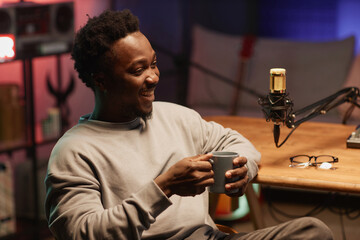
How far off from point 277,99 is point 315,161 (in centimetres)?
26

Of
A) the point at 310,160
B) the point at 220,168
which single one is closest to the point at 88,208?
the point at 220,168

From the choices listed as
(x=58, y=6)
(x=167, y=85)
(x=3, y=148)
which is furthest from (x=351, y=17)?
(x=3, y=148)

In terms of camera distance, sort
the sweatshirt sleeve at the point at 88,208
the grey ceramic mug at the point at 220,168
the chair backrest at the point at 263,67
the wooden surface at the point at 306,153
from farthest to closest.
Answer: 1. the chair backrest at the point at 263,67
2. the wooden surface at the point at 306,153
3. the grey ceramic mug at the point at 220,168
4. the sweatshirt sleeve at the point at 88,208

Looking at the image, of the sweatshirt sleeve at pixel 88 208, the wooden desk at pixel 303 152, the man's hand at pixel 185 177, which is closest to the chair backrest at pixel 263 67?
the wooden desk at pixel 303 152

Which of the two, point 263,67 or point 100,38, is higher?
point 100,38

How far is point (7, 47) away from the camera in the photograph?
9.63ft

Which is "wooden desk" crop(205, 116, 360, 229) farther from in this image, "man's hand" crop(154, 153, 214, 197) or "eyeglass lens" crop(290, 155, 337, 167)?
"man's hand" crop(154, 153, 214, 197)

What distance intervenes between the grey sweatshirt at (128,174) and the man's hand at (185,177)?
0.14 feet

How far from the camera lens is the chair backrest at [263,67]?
3828 millimetres

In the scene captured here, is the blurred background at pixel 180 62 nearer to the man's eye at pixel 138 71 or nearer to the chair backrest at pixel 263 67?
the chair backrest at pixel 263 67

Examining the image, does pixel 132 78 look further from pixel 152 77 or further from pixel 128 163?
pixel 128 163

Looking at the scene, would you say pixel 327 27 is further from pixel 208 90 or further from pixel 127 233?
pixel 127 233

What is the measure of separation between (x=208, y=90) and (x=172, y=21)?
2.12 ft

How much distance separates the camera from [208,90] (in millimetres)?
4141
